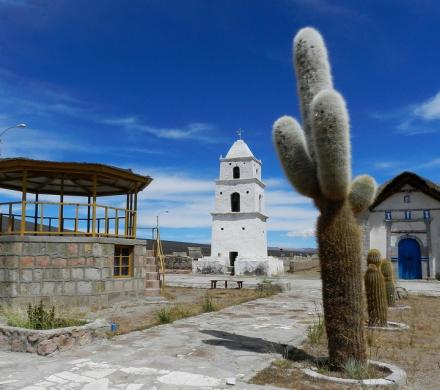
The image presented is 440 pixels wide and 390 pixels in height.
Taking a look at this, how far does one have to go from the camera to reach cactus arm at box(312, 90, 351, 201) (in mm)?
6004

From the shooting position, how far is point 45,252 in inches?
499

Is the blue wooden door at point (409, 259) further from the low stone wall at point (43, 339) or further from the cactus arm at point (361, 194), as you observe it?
the low stone wall at point (43, 339)

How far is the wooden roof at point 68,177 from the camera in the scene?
43.6 ft

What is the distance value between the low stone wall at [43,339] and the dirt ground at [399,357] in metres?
3.37

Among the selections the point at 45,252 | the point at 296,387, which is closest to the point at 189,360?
the point at 296,387

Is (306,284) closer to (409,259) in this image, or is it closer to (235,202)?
(409,259)

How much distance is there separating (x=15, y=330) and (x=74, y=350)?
3.56 ft

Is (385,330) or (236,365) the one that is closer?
(236,365)

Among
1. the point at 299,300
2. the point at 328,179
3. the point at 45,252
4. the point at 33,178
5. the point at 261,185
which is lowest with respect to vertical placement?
the point at 299,300

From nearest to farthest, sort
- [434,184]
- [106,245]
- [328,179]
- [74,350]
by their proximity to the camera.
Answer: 1. [328,179]
2. [74,350]
3. [106,245]
4. [434,184]

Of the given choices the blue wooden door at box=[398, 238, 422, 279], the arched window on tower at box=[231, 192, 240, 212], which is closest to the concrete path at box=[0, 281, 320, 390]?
the blue wooden door at box=[398, 238, 422, 279]

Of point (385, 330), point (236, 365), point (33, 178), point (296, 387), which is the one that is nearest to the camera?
point (296, 387)

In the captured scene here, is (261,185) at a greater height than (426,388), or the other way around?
(261,185)

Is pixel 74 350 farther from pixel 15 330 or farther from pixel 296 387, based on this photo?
pixel 296 387
